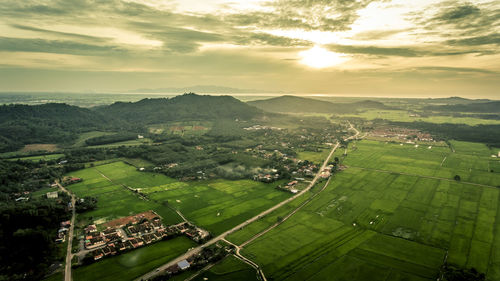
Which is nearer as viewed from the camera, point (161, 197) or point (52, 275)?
point (52, 275)

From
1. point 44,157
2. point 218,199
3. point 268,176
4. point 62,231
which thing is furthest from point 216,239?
point 44,157

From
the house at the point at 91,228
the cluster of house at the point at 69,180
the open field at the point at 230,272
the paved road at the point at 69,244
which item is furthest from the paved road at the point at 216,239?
the cluster of house at the point at 69,180

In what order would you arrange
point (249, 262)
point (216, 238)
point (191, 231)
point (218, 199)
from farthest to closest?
1. point (218, 199)
2. point (191, 231)
3. point (216, 238)
4. point (249, 262)

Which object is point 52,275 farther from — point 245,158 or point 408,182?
point 408,182

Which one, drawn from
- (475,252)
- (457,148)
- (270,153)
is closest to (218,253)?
(475,252)

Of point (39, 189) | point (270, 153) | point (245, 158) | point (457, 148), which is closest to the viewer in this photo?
point (39, 189)

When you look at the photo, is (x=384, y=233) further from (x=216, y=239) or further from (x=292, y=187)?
(x=216, y=239)

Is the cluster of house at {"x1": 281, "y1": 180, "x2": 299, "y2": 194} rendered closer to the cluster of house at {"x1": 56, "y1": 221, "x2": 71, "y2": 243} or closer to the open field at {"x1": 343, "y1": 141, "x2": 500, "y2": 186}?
the open field at {"x1": 343, "y1": 141, "x2": 500, "y2": 186}

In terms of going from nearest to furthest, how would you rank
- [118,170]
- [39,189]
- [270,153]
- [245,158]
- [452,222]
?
[452,222] < [39,189] < [118,170] < [245,158] < [270,153]
